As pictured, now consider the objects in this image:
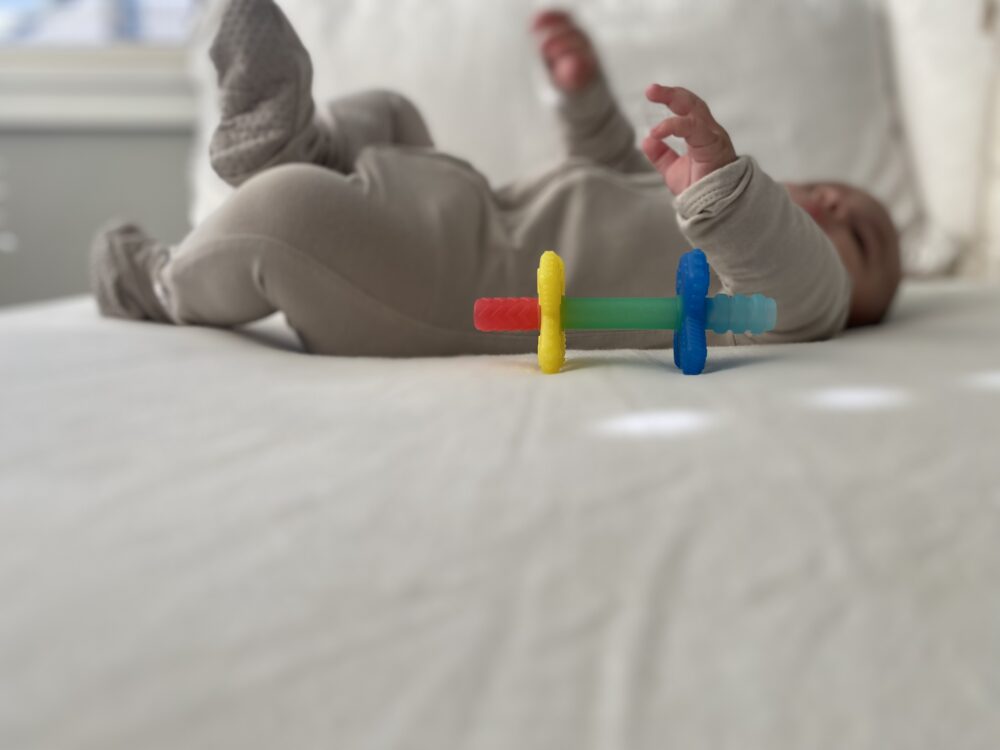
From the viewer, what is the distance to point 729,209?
1.50ft

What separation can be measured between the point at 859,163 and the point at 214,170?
675 mm

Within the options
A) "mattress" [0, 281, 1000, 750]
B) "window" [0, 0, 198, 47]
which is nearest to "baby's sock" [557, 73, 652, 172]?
"mattress" [0, 281, 1000, 750]

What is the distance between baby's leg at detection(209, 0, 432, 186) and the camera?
2.12 ft

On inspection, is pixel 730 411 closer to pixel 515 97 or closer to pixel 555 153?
pixel 555 153

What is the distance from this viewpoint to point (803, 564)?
25 cm

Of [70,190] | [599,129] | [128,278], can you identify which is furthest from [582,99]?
[70,190]

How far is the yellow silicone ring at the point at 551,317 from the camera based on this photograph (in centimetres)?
45

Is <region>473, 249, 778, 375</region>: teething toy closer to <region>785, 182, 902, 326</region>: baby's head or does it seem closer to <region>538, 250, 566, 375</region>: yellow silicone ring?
<region>538, 250, 566, 375</region>: yellow silicone ring

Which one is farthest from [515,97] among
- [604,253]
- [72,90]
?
[72,90]

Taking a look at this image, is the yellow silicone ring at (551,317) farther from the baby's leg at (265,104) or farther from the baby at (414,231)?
the baby's leg at (265,104)

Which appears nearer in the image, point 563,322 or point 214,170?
point 563,322

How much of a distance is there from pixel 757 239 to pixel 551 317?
0.40 ft

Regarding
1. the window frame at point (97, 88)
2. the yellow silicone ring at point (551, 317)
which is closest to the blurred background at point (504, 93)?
the window frame at point (97, 88)

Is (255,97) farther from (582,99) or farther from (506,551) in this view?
(506,551)
